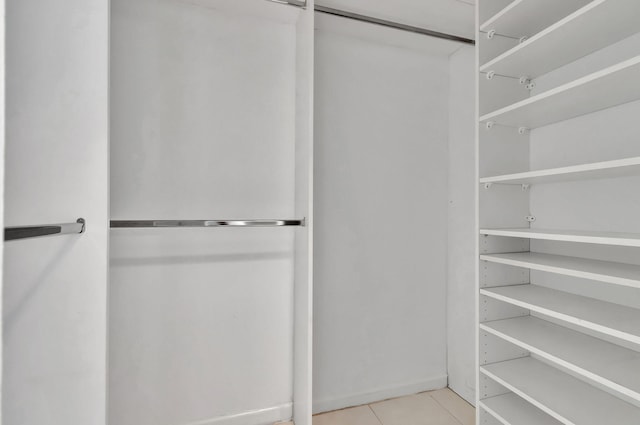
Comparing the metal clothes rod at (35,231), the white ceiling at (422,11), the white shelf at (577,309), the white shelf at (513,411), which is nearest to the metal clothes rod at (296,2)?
the white ceiling at (422,11)

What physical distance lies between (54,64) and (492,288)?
1660 mm

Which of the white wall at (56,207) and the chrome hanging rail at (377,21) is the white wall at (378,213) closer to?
the chrome hanging rail at (377,21)

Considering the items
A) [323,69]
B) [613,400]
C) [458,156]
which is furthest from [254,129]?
[613,400]

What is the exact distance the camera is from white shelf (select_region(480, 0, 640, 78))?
0.93 m

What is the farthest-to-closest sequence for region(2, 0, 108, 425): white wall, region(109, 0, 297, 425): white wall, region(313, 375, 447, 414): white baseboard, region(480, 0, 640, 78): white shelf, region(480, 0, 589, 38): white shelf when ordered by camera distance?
region(313, 375, 447, 414): white baseboard → region(109, 0, 297, 425): white wall → region(480, 0, 589, 38): white shelf → region(480, 0, 640, 78): white shelf → region(2, 0, 108, 425): white wall

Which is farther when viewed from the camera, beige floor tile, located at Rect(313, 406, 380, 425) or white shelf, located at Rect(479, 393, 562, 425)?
beige floor tile, located at Rect(313, 406, 380, 425)

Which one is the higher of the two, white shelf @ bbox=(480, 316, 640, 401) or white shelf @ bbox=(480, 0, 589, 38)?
white shelf @ bbox=(480, 0, 589, 38)

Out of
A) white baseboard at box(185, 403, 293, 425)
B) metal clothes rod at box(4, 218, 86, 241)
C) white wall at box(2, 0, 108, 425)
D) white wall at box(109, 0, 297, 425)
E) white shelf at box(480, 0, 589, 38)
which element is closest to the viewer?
metal clothes rod at box(4, 218, 86, 241)

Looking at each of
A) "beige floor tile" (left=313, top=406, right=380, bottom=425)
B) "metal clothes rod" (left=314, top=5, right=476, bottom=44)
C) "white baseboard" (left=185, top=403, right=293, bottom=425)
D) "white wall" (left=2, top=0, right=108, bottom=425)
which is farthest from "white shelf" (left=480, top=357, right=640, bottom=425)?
"metal clothes rod" (left=314, top=5, right=476, bottom=44)

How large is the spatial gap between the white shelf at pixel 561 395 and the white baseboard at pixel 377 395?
2.15 ft

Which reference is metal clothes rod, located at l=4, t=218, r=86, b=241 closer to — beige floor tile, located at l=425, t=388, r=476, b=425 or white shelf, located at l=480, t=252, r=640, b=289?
white shelf, located at l=480, t=252, r=640, b=289

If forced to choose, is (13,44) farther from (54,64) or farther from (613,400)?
(613,400)

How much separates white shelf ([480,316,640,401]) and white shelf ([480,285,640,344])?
0.11 meters

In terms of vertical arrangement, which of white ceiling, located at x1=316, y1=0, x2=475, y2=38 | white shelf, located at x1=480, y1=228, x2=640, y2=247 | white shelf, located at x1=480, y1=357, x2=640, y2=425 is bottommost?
white shelf, located at x1=480, y1=357, x2=640, y2=425
